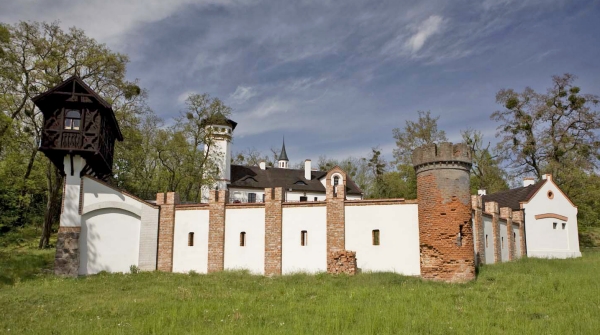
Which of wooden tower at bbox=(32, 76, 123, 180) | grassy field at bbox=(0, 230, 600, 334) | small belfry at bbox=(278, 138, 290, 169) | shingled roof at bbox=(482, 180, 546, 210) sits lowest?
grassy field at bbox=(0, 230, 600, 334)

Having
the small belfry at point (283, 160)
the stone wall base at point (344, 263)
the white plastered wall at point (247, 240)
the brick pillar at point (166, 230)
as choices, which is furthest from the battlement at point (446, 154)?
the small belfry at point (283, 160)

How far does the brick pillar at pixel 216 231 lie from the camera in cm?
2036

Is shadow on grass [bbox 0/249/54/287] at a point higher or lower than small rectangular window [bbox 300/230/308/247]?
lower

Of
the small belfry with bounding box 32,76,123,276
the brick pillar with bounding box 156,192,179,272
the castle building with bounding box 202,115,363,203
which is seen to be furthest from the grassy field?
the castle building with bounding box 202,115,363,203

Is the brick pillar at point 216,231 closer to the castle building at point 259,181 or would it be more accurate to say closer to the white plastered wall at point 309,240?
the white plastered wall at point 309,240

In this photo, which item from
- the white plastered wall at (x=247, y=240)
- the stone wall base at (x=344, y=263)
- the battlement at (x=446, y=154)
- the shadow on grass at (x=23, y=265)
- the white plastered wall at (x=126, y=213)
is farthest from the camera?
the white plastered wall at (x=126, y=213)

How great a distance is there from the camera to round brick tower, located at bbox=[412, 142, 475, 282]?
1603 cm

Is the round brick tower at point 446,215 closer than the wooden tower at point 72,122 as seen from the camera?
Yes

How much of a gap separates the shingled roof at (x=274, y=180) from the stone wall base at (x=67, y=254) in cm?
2168

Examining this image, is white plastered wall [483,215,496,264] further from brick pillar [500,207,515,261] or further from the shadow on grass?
the shadow on grass

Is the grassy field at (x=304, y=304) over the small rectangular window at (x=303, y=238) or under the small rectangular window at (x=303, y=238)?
under

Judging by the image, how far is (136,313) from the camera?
36.6 ft

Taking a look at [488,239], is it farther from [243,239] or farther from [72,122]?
[72,122]

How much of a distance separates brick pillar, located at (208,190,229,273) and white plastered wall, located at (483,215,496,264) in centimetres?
1322
